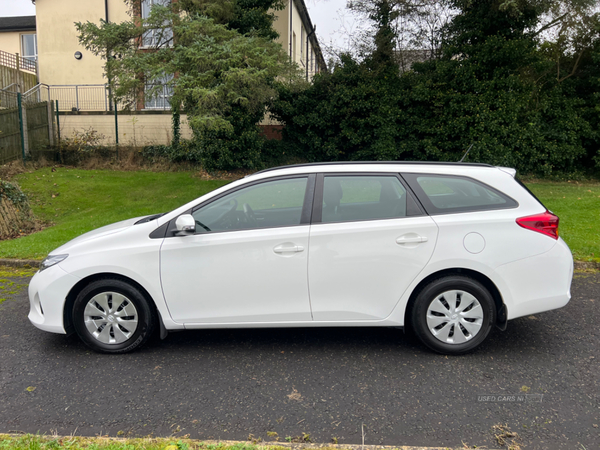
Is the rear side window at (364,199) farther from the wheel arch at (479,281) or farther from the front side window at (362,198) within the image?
the wheel arch at (479,281)

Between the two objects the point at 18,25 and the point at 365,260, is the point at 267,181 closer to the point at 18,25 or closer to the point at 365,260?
the point at 365,260

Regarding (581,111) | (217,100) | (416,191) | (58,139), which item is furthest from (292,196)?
(58,139)

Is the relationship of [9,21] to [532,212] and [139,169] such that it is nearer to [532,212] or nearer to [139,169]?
[139,169]

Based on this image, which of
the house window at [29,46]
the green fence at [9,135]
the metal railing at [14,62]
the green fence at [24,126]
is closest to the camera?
the green fence at [9,135]

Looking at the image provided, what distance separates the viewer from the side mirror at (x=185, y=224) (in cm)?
400

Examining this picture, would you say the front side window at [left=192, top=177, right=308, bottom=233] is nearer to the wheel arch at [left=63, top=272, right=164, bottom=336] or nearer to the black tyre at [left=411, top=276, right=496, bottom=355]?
the wheel arch at [left=63, top=272, right=164, bottom=336]

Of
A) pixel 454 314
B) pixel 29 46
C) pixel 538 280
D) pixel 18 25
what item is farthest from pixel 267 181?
pixel 29 46

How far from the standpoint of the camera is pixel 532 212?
408cm

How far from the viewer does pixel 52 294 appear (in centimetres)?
416

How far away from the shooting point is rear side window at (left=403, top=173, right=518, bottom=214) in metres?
4.14

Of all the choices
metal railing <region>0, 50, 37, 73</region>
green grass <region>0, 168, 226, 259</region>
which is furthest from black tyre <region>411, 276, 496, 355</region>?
metal railing <region>0, 50, 37, 73</region>

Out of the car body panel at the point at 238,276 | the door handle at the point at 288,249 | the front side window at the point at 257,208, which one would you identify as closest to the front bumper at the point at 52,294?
the car body panel at the point at 238,276

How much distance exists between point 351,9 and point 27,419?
15081mm

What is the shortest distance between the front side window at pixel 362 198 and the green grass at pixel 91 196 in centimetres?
586
